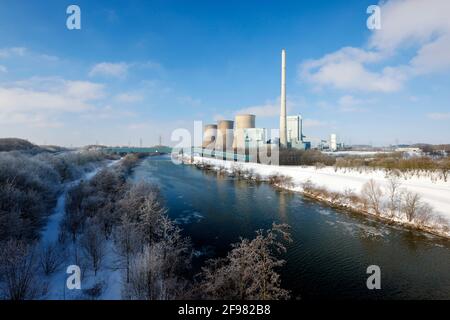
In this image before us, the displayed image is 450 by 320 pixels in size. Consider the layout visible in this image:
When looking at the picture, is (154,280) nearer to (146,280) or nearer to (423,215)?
(146,280)

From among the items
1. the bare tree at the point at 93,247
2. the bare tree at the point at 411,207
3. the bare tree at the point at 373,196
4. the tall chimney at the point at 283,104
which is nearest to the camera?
the bare tree at the point at 93,247

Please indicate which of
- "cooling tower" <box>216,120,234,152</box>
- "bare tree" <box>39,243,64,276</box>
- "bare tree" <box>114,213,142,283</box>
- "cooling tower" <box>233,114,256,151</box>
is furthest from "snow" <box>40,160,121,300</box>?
"cooling tower" <box>216,120,234,152</box>

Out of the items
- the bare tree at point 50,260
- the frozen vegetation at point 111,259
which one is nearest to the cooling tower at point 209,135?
the frozen vegetation at point 111,259

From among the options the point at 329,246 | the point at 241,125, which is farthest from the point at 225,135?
the point at 329,246

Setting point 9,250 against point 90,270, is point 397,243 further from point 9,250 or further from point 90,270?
point 9,250

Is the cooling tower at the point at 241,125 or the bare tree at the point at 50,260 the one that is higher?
the cooling tower at the point at 241,125

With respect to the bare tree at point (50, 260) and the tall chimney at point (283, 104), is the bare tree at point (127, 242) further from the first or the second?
the tall chimney at point (283, 104)
